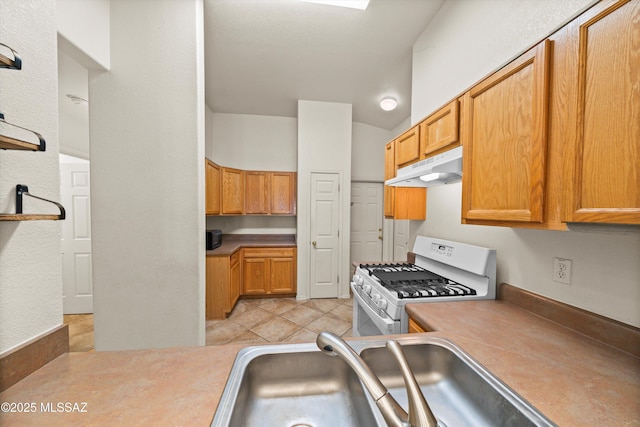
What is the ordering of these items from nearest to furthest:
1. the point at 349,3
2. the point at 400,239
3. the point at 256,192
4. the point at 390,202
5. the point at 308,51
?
1. the point at 349,3
2. the point at 390,202
3. the point at 308,51
4. the point at 256,192
5. the point at 400,239

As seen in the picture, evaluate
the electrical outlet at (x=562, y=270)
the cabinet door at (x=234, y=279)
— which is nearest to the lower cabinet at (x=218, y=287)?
the cabinet door at (x=234, y=279)

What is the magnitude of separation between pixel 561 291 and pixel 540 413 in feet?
2.68

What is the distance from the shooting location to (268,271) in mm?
3785

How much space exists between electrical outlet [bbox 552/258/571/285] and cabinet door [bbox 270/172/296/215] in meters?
3.35

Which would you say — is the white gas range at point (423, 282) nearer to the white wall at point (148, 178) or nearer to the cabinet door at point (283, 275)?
the white wall at point (148, 178)

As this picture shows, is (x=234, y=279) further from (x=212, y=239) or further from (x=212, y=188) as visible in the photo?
(x=212, y=188)

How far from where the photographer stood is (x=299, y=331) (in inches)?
110

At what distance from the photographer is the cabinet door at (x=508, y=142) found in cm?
92

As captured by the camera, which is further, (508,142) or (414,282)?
(414,282)

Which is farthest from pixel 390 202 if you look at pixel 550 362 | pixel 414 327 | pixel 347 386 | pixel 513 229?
pixel 347 386

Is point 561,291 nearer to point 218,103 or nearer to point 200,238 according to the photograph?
point 200,238

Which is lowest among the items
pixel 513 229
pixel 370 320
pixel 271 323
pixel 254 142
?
pixel 271 323

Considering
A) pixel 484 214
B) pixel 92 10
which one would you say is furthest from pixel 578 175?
pixel 92 10

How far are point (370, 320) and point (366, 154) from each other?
10.6 feet
